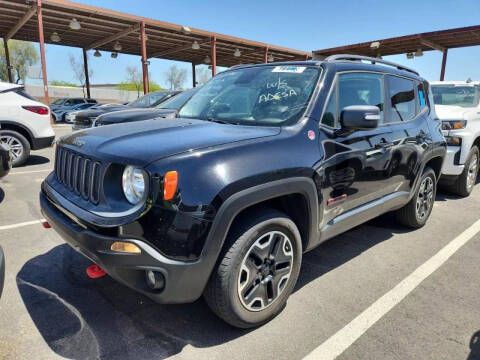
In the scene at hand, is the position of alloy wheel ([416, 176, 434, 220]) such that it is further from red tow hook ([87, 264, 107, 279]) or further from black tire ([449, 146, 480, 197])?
red tow hook ([87, 264, 107, 279])

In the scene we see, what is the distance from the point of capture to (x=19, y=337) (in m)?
2.28

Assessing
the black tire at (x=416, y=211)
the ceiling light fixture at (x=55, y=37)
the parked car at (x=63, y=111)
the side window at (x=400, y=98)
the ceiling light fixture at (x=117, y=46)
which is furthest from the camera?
the ceiling light fixture at (x=117, y=46)

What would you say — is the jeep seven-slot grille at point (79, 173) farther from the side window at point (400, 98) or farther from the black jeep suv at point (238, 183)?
the side window at point (400, 98)

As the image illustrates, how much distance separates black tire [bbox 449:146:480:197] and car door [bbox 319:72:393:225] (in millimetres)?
2921

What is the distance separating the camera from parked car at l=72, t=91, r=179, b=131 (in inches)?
295

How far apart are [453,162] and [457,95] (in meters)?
2.13

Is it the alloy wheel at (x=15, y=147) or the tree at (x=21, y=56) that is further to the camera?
the tree at (x=21, y=56)

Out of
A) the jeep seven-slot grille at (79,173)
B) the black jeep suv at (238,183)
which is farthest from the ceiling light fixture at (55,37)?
the jeep seven-slot grille at (79,173)

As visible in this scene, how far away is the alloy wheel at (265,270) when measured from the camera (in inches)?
90.5

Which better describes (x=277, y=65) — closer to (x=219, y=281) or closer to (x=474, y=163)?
(x=219, y=281)

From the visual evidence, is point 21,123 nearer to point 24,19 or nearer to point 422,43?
point 24,19

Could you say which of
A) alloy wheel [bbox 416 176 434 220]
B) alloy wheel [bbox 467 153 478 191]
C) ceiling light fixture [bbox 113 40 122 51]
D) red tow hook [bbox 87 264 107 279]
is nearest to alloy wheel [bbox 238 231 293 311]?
red tow hook [bbox 87 264 107 279]

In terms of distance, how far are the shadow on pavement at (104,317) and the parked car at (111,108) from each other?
475 cm

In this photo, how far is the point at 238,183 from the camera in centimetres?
211
